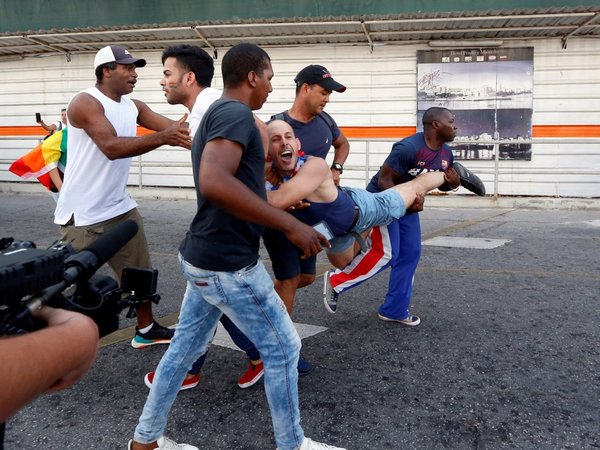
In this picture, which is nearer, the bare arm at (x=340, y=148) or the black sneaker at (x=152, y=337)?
the black sneaker at (x=152, y=337)

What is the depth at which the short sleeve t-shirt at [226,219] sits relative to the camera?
219 cm

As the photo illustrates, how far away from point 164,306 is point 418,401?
265cm

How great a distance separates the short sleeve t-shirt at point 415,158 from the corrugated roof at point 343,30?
7749mm

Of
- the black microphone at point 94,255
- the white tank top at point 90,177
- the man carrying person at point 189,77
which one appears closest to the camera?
the black microphone at point 94,255

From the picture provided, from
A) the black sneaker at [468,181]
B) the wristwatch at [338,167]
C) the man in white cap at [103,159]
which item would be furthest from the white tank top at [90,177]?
the black sneaker at [468,181]

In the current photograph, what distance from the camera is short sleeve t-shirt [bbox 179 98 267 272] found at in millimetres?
2189

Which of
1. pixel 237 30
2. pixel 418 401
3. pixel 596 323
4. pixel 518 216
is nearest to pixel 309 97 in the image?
pixel 418 401

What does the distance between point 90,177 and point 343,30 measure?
9899mm

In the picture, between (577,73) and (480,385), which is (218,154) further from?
(577,73)

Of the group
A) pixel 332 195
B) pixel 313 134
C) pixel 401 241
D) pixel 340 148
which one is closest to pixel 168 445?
pixel 332 195

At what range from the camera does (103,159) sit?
363cm

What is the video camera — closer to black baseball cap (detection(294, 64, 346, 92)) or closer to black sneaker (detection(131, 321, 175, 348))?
black sneaker (detection(131, 321, 175, 348))

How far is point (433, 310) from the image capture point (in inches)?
181

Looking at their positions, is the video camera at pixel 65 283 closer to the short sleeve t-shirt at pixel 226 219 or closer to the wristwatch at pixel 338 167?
the short sleeve t-shirt at pixel 226 219
